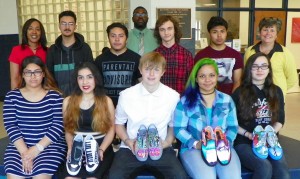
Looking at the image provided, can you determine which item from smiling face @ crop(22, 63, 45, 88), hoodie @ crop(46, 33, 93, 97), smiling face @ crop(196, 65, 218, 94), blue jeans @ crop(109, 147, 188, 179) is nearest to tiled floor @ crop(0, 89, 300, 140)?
hoodie @ crop(46, 33, 93, 97)

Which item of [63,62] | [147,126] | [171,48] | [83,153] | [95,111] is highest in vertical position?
[171,48]

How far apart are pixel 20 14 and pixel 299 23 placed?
22.3ft

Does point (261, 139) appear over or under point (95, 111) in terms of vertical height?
under

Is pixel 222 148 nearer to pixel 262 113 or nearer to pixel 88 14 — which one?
pixel 262 113

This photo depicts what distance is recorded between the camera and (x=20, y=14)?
621cm

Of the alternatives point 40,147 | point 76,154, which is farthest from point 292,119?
point 40,147

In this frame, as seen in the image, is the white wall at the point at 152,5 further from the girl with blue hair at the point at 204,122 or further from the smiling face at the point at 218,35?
the girl with blue hair at the point at 204,122

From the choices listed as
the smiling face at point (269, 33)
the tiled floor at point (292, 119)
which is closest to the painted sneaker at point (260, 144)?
the smiling face at point (269, 33)

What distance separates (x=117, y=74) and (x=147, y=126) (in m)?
0.69

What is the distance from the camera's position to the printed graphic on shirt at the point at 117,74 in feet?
9.19

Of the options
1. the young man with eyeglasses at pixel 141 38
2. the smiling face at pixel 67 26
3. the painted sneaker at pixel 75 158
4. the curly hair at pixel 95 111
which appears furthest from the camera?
the young man with eyeglasses at pixel 141 38

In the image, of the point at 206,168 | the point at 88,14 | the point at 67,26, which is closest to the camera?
the point at 206,168

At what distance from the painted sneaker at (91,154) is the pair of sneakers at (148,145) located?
292 mm

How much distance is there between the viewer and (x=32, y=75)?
2.43m
